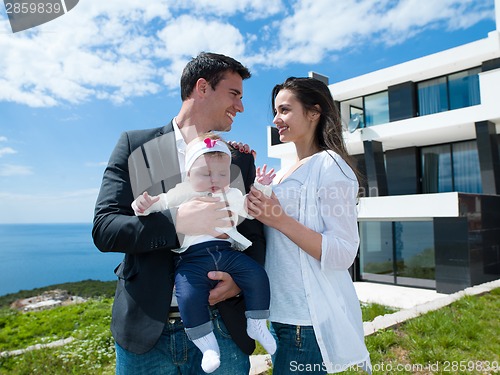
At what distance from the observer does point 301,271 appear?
232 cm

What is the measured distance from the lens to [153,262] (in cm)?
196

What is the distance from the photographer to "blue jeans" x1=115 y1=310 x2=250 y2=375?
75.2 inches

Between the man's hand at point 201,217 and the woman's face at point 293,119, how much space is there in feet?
2.83

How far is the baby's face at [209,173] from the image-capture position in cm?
212

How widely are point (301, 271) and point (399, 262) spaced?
16.9m

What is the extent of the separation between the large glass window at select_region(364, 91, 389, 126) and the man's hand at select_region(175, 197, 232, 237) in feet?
60.9

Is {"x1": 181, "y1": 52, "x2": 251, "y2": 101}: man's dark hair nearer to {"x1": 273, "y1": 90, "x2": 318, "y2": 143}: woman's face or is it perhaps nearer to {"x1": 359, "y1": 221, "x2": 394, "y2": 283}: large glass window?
{"x1": 273, "y1": 90, "x2": 318, "y2": 143}: woman's face

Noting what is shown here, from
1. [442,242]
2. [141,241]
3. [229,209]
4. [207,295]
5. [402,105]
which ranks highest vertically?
[402,105]

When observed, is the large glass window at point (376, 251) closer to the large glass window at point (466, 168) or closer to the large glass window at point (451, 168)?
the large glass window at point (451, 168)

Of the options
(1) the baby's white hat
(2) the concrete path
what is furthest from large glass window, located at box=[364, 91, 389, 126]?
(1) the baby's white hat

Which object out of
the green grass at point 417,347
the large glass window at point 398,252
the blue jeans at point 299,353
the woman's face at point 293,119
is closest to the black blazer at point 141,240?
the blue jeans at point 299,353

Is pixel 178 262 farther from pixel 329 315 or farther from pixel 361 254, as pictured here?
pixel 361 254

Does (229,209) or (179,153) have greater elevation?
(179,153)

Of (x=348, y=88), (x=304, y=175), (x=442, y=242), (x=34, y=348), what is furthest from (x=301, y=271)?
(x=348, y=88)
